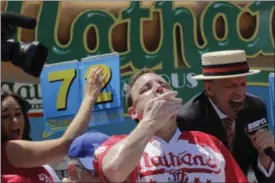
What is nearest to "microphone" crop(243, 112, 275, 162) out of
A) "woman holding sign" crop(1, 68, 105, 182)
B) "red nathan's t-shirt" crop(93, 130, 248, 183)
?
"red nathan's t-shirt" crop(93, 130, 248, 183)

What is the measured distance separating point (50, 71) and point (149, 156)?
79 cm

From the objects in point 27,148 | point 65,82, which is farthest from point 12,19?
point 65,82

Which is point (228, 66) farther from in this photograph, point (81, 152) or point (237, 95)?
point (81, 152)

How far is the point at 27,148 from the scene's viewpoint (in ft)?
7.63

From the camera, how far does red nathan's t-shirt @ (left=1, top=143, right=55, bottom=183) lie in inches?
88.4

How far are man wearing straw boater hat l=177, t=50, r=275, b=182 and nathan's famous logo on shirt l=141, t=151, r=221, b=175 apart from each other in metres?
0.25

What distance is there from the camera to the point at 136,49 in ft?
13.3

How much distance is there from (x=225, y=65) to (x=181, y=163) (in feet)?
1.84

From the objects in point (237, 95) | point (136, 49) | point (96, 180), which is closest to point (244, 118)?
point (237, 95)

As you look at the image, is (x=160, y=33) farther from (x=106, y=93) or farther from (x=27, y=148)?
(x=27, y=148)

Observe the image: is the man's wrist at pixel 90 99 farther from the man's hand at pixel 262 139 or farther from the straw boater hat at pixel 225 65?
the man's hand at pixel 262 139

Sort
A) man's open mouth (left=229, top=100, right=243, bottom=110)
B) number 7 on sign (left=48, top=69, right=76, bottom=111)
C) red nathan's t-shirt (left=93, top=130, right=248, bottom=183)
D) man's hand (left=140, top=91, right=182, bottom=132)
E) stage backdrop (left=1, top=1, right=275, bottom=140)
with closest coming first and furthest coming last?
man's hand (left=140, top=91, right=182, bottom=132)
red nathan's t-shirt (left=93, top=130, right=248, bottom=183)
man's open mouth (left=229, top=100, right=243, bottom=110)
number 7 on sign (left=48, top=69, right=76, bottom=111)
stage backdrop (left=1, top=1, right=275, bottom=140)

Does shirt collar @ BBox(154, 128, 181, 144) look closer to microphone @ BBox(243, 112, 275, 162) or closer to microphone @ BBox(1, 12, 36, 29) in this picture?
microphone @ BBox(243, 112, 275, 162)

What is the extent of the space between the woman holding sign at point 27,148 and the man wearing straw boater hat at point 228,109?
400 millimetres
